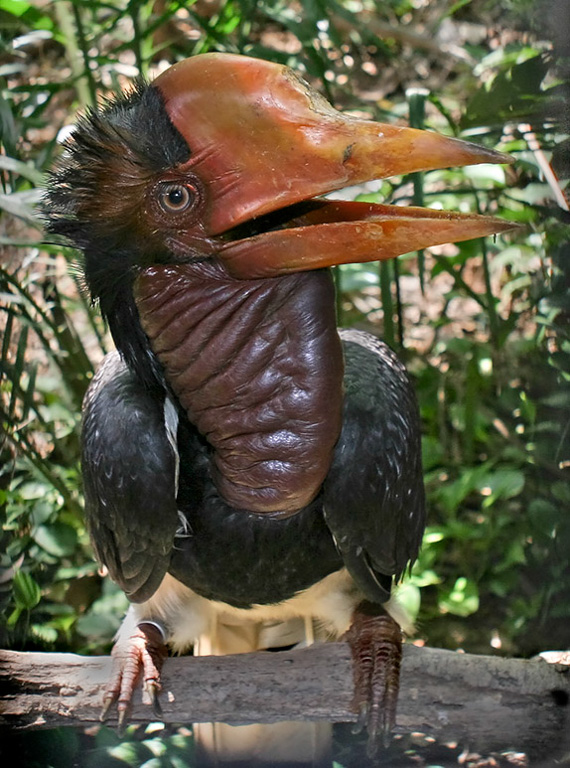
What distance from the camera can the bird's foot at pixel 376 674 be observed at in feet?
5.64

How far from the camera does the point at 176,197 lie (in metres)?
1.41

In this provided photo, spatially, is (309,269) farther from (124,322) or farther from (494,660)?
(494,660)

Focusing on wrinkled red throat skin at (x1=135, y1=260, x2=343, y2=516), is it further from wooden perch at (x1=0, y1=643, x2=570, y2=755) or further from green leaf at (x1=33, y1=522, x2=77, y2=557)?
green leaf at (x1=33, y1=522, x2=77, y2=557)

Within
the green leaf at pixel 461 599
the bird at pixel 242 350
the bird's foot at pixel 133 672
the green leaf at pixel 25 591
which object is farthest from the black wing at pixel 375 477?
the green leaf at pixel 25 591

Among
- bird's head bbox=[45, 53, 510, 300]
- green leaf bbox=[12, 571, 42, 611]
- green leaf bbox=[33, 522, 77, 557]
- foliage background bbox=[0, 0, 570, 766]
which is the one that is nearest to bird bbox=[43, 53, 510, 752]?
bird's head bbox=[45, 53, 510, 300]

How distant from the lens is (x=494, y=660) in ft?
5.49

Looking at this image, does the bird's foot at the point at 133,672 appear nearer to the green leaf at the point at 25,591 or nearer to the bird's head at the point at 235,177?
the green leaf at the point at 25,591

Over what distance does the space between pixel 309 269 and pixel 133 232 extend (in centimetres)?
30

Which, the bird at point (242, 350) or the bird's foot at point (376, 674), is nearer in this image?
the bird at point (242, 350)

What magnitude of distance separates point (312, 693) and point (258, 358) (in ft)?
2.25

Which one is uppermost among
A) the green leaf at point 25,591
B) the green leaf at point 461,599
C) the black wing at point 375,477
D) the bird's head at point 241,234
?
the bird's head at point 241,234

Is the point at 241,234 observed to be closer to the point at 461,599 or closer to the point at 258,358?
the point at 258,358

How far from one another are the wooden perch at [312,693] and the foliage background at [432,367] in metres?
0.14

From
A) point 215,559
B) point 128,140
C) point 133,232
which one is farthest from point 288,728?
point 128,140
